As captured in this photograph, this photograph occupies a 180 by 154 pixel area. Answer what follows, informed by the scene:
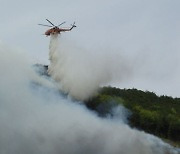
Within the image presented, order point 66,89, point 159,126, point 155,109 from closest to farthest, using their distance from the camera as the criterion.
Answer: point 66,89 < point 159,126 < point 155,109

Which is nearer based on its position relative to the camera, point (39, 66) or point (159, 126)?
point (39, 66)

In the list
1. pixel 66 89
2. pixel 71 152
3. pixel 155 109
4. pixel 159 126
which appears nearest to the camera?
pixel 71 152

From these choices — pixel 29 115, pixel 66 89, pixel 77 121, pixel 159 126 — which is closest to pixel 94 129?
pixel 77 121

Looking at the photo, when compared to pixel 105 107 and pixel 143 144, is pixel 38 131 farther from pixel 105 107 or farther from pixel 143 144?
pixel 105 107

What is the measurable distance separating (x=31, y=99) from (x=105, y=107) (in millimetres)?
29197

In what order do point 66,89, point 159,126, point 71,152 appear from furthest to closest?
point 159,126
point 66,89
point 71,152

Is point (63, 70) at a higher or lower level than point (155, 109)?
lower

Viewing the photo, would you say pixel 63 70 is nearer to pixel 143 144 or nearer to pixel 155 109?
pixel 143 144

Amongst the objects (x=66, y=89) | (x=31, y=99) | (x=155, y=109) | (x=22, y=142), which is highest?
(x=155, y=109)

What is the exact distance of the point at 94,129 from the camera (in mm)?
119625

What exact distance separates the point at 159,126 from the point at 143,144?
178 ft

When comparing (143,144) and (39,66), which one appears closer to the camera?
(143,144)

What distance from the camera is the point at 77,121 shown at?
12044cm

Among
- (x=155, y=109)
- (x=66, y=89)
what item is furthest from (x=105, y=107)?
(x=155, y=109)
